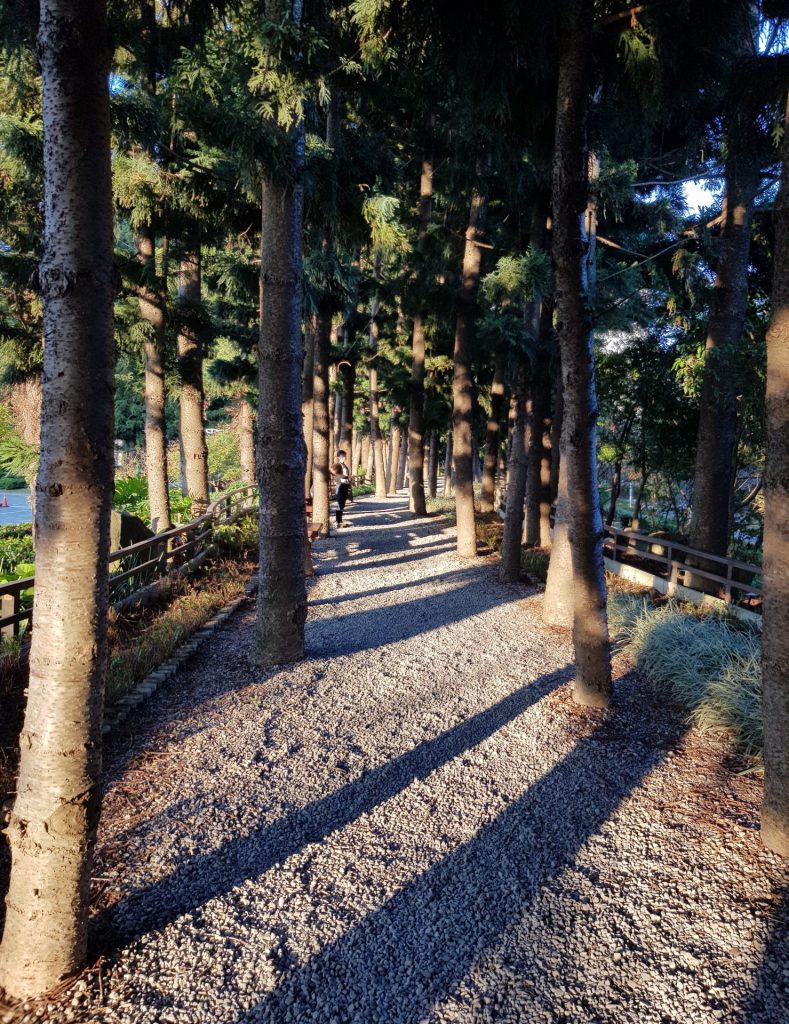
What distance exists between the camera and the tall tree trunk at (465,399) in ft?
40.3

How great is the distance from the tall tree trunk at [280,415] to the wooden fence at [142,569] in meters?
1.75

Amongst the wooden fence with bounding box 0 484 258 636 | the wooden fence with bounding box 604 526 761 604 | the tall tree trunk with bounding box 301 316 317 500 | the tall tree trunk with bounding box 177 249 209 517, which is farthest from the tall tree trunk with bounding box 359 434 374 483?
the wooden fence with bounding box 604 526 761 604

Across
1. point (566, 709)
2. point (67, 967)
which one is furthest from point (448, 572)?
point (67, 967)

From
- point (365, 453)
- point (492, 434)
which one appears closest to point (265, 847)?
point (492, 434)

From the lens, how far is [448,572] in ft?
37.9

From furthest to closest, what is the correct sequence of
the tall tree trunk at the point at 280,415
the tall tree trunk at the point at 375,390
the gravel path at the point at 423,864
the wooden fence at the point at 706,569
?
the tall tree trunk at the point at 375,390 → the wooden fence at the point at 706,569 → the tall tree trunk at the point at 280,415 → the gravel path at the point at 423,864

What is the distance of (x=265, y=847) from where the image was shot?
10.8ft

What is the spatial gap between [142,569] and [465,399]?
783cm

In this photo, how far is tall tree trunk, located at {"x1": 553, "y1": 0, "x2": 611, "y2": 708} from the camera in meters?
4.68

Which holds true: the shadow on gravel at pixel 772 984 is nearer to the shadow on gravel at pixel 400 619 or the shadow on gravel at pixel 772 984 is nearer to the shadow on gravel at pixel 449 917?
the shadow on gravel at pixel 449 917

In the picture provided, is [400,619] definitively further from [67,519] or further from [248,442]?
[248,442]

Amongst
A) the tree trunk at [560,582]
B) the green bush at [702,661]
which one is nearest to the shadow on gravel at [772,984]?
the green bush at [702,661]

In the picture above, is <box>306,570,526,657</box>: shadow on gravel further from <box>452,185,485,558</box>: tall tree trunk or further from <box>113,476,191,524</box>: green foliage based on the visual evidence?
<box>113,476,191,524</box>: green foliage

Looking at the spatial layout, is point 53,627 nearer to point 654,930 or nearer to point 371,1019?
point 371,1019
